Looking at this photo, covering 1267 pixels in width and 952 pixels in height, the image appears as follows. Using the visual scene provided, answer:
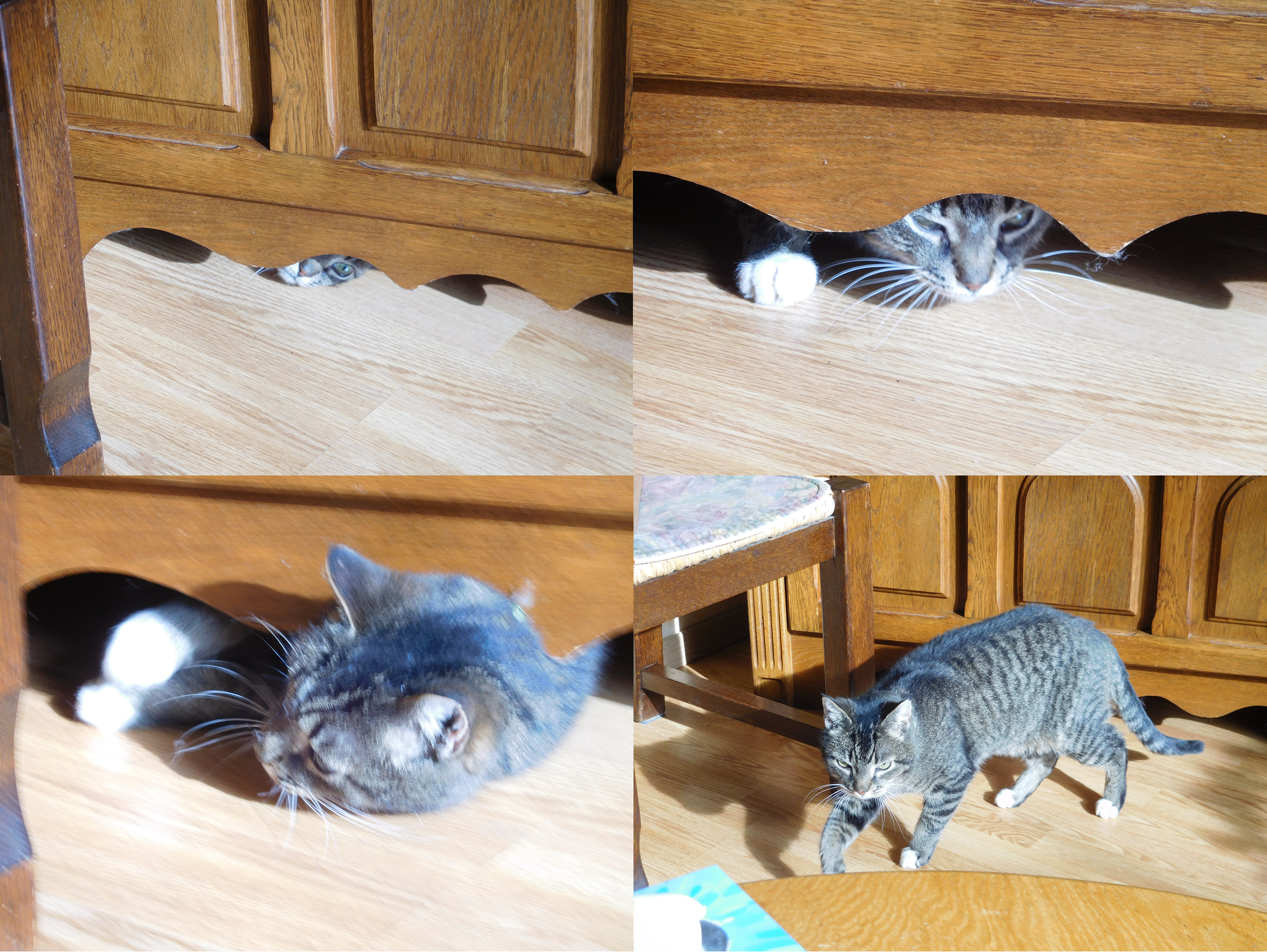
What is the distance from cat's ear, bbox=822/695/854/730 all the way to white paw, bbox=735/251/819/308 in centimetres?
43

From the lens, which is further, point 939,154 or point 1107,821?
point 939,154

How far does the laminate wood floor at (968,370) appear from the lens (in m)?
0.73

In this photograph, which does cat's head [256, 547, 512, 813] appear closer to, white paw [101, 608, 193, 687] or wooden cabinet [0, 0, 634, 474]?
white paw [101, 608, 193, 687]

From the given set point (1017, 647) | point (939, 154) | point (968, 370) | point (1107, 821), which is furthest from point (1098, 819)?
point (939, 154)

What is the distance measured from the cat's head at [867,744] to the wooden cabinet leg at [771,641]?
3cm

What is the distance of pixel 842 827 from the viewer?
0.60 meters

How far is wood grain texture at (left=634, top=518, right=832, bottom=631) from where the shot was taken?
549mm

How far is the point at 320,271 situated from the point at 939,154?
0.57m

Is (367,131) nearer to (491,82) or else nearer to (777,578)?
(491,82)

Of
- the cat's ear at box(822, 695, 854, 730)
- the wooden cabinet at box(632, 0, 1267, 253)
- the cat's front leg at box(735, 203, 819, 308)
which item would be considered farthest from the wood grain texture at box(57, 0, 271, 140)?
the cat's ear at box(822, 695, 854, 730)

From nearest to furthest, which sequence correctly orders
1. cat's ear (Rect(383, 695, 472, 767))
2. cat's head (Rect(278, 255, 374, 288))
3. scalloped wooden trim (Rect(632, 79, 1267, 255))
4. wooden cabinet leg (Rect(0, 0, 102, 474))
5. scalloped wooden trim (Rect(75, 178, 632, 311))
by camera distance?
cat's ear (Rect(383, 695, 472, 767)), wooden cabinet leg (Rect(0, 0, 102, 474)), scalloped wooden trim (Rect(632, 79, 1267, 255)), scalloped wooden trim (Rect(75, 178, 632, 311)), cat's head (Rect(278, 255, 374, 288))

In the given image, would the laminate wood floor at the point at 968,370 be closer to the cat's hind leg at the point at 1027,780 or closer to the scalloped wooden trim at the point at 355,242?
the scalloped wooden trim at the point at 355,242

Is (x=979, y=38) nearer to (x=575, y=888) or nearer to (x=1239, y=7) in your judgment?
(x=1239, y=7)

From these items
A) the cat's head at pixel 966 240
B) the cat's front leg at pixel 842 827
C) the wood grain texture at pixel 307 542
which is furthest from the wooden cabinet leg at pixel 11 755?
the cat's head at pixel 966 240
